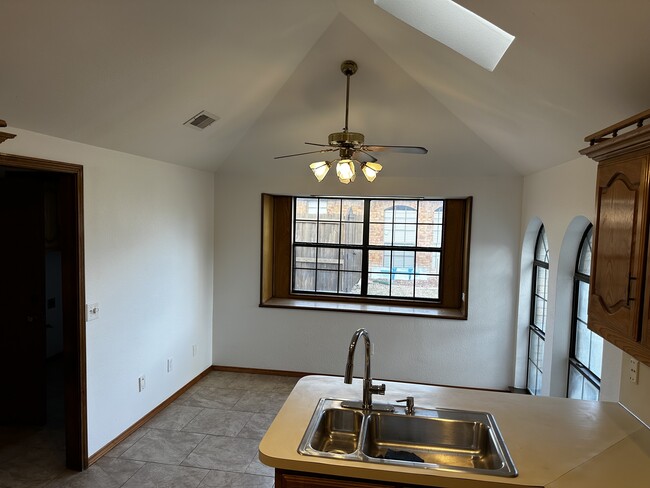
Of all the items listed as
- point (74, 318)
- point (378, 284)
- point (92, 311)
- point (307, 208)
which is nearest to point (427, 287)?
point (378, 284)

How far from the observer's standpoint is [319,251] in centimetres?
553

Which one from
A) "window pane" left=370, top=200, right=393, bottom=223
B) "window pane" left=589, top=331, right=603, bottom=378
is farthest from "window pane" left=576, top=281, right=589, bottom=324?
"window pane" left=370, top=200, right=393, bottom=223

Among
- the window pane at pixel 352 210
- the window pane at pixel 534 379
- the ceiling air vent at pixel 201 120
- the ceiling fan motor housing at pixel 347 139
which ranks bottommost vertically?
the window pane at pixel 534 379

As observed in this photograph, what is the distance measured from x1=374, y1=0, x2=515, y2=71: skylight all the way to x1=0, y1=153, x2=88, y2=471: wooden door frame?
2267 mm

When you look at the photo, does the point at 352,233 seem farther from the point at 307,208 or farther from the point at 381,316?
the point at 381,316

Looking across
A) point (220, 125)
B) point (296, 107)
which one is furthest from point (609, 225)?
point (220, 125)

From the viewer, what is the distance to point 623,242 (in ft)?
5.78

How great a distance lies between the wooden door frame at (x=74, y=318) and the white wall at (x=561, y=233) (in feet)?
10.9

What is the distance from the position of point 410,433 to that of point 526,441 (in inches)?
20.3

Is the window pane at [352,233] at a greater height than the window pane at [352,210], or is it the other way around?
the window pane at [352,210]

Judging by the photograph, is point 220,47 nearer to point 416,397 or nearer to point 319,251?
point 416,397

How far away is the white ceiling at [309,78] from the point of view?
1893mm

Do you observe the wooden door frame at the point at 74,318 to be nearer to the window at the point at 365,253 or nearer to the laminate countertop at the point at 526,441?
the laminate countertop at the point at 526,441

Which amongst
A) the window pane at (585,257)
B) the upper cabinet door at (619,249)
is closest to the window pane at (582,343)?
the window pane at (585,257)
